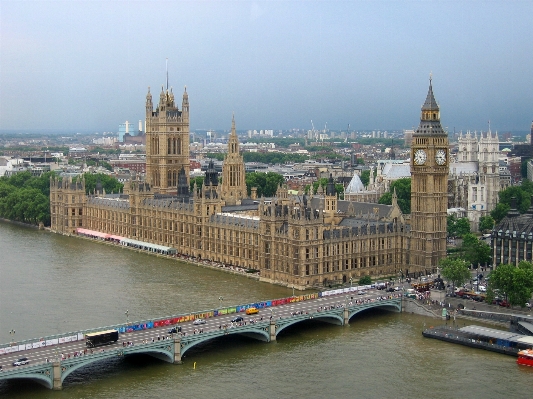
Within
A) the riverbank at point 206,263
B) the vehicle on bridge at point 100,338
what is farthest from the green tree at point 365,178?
the vehicle on bridge at point 100,338

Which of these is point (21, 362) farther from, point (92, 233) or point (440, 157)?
point (92, 233)

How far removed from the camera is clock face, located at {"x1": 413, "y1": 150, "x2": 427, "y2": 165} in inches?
3573

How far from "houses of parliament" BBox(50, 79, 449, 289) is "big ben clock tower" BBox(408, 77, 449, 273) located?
0.34 feet

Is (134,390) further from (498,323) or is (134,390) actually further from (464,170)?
(464,170)

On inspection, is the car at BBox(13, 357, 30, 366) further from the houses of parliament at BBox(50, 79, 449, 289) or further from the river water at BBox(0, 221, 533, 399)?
the houses of parliament at BBox(50, 79, 449, 289)

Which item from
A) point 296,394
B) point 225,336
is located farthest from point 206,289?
point 296,394

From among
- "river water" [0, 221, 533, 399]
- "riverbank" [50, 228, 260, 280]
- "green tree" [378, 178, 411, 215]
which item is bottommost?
"river water" [0, 221, 533, 399]

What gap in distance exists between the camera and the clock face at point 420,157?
90750mm

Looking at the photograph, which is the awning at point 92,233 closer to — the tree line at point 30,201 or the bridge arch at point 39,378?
the tree line at point 30,201

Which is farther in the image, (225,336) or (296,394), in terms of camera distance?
(225,336)

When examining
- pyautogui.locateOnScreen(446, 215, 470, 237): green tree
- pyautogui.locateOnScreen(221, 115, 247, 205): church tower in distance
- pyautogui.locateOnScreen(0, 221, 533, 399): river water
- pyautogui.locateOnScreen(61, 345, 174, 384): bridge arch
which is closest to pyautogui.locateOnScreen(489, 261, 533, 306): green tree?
pyautogui.locateOnScreen(0, 221, 533, 399): river water

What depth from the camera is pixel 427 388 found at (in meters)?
58.9

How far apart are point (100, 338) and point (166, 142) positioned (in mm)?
75794

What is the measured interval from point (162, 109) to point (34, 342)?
7715cm
